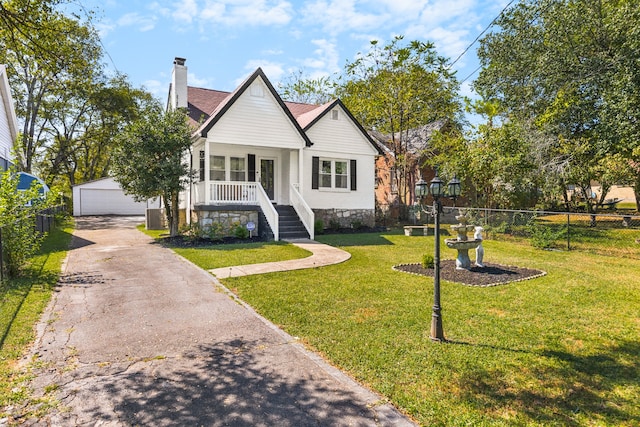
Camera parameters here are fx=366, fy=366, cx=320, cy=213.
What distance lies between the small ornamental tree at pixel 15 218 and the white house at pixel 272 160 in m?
6.53

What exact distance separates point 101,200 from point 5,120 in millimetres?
14691

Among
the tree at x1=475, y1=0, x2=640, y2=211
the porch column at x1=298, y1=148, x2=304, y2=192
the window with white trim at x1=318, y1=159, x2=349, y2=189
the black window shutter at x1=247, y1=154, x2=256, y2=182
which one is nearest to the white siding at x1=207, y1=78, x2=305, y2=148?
the porch column at x1=298, y1=148, x2=304, y2=192

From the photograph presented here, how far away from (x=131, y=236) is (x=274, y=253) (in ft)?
26.5

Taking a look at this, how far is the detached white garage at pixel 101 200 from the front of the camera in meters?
30.2

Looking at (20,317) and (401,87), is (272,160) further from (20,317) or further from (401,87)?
(20,317)

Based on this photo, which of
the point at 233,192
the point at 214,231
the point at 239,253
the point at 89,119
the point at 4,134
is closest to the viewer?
the point at 239,253

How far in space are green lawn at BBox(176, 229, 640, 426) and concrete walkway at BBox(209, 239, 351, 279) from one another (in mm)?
474

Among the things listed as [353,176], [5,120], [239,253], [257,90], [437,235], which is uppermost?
[257,90]

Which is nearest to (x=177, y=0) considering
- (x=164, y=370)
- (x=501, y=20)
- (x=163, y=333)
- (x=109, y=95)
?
(x=163, y=333)

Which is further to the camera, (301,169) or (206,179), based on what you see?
(301,169)

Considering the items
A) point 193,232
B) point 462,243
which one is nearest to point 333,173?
point 193,232

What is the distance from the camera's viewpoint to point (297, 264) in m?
9.53

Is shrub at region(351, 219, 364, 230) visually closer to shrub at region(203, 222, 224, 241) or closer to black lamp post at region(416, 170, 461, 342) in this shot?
shrub at region(203, 222, 224, 241)

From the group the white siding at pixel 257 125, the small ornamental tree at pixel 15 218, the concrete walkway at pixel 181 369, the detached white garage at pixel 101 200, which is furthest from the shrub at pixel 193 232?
the detached white garage at pixel 101 200
